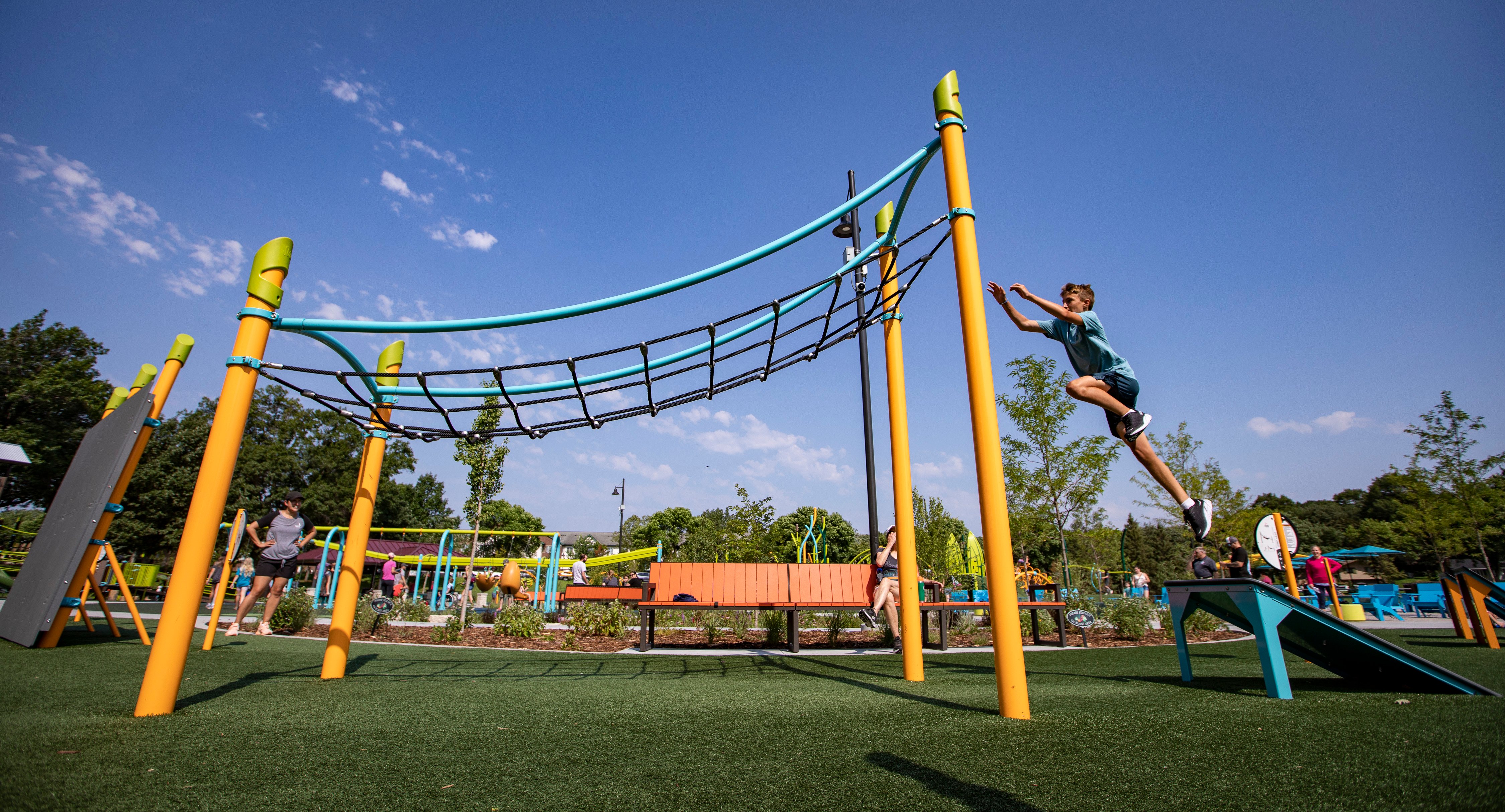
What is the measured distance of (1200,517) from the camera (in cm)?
355

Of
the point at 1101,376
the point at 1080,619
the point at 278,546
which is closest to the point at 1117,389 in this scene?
the point at 1101,376

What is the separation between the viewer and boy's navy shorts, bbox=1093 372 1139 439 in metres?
3.53

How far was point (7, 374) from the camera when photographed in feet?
106

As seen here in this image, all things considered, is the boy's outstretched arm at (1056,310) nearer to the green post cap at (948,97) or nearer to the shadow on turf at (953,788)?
the green post cap at (948,97)

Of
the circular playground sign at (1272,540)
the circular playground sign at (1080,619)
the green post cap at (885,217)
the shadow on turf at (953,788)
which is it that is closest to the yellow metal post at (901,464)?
the green post cap at (885,217)

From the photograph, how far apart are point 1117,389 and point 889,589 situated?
200 inches

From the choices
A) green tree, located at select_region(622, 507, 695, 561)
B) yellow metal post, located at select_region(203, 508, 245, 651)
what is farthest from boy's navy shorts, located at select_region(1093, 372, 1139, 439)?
green tree, located at select_region(622, 507, 695, 561)

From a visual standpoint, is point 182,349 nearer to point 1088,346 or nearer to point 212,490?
point 212,490

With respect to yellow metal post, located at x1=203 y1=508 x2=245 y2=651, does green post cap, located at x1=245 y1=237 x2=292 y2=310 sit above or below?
above

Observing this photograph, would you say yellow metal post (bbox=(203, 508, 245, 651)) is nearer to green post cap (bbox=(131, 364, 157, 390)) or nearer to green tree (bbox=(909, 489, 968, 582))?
green post cap (bbox=(131, 364, 157, 390))

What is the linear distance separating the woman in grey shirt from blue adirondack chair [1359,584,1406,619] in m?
22.5

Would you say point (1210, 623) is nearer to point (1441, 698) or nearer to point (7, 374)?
point (1441, 698)

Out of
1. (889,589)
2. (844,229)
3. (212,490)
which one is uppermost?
(844,229)

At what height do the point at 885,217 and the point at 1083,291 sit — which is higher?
the point at 885,217
